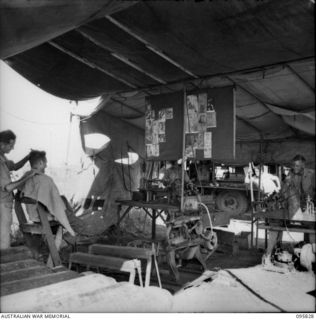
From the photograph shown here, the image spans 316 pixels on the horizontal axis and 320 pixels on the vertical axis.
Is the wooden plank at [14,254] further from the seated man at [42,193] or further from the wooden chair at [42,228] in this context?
the seated man at [42,193]

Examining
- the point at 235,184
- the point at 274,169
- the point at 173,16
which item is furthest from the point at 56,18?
the point at 235,184

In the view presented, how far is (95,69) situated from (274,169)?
231 inches

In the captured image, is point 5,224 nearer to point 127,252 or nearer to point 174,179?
point 127,252

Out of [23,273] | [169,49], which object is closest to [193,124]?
[169,49]

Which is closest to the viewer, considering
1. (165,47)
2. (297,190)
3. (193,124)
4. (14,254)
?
(14,254)

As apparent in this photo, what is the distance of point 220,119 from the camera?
4945 mm

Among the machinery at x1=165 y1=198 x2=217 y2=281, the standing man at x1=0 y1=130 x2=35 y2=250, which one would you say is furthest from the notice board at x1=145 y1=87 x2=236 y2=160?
the standing man at x1=0 y1=130 x2=35 y2=250

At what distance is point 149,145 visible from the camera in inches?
221

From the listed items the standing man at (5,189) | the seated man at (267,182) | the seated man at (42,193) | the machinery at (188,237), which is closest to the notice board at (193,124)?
the machinery at (188,237)

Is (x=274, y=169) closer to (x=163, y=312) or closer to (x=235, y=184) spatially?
(x=235, y=184)

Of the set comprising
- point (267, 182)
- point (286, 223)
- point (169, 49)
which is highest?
point (169, 49)

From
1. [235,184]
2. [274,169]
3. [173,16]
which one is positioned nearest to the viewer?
[173,16]

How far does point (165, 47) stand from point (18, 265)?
2708mm

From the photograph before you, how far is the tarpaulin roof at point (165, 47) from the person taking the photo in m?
2.78
